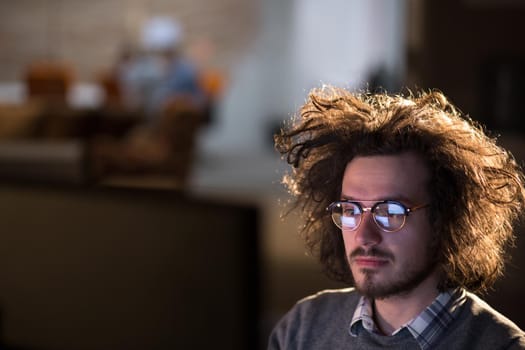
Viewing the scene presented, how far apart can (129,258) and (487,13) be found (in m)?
5.64

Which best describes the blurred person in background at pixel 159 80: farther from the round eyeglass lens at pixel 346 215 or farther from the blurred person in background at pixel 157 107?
the round eyeglass lens at pixel 346 215

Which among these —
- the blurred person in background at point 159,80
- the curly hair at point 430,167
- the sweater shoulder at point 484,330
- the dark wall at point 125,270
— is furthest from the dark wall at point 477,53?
the sweater shoulder at point 484,330

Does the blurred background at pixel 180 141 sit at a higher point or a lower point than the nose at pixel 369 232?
lower

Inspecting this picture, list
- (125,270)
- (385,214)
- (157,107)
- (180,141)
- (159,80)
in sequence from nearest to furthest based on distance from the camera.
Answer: (385,214), (125,270), (180,141), (157,107), (159,80)

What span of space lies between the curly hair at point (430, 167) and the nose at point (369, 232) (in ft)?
0.24

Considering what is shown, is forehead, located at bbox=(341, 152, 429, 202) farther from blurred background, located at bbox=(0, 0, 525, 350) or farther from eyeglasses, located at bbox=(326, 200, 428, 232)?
blurred background, located at bbox=(0, 0, 525, 350)

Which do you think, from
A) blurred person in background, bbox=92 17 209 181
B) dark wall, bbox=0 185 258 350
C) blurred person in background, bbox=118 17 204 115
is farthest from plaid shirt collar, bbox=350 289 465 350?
blurred person in background, bbox=118 17 204 115

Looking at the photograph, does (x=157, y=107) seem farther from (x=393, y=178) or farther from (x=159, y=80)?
(x=393, y=178)

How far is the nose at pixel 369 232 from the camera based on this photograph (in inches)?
46.5

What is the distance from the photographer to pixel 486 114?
747 cm

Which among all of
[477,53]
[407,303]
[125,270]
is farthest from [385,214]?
[477,53]

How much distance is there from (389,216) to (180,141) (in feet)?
20.6

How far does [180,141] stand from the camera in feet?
24.3

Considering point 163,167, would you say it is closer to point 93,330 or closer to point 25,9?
point 93,330
